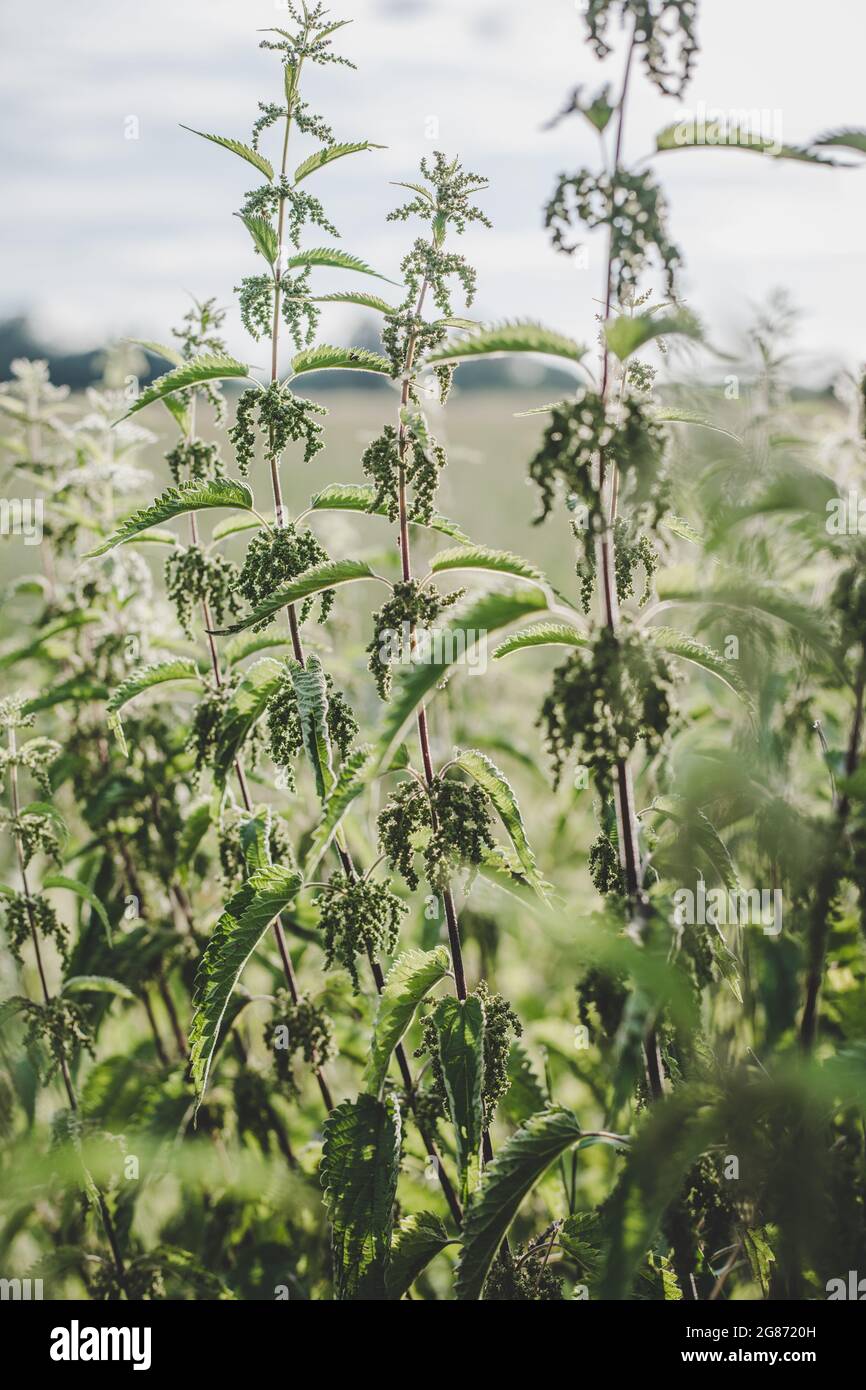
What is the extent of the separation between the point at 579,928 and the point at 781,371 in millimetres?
1200

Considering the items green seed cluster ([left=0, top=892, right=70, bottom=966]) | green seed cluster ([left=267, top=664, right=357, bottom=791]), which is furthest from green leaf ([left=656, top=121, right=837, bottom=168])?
green seed cluster ([left=0, top=892, right=70, bottom=966])

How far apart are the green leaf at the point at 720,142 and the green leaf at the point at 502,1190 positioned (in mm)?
1706

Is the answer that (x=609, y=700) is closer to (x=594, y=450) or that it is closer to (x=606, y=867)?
(x=594, y=450)

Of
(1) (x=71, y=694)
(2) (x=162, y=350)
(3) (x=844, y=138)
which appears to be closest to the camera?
(3) (x=844, y=138)

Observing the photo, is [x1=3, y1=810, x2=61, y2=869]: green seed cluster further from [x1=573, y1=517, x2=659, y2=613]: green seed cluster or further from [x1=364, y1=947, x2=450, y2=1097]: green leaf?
[x1=573, y1=517, x2=659, y2=613]: green seed cluster

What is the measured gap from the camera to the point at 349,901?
213cm

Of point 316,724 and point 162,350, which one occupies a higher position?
point 162,350

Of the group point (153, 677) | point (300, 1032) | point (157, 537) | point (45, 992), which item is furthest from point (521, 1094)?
point (157, 537)

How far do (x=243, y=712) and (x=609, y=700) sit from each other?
1006 mm

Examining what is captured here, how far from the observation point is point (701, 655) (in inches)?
72.5

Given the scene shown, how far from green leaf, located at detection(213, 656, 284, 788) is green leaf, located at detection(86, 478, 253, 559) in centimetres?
40

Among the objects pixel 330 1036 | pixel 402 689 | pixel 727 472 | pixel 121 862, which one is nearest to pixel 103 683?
pixel 121 862

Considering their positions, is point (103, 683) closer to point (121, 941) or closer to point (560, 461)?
point (121, 941)
